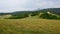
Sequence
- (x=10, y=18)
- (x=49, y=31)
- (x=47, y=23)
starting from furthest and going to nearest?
(x=10, y=18) → (x=47, y=23) → (x=49, y=31)

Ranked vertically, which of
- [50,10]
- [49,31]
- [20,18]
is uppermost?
[50,10]

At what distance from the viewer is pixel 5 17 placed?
1746 mm

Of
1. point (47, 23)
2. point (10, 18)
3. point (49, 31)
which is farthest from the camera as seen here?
point (10, 18)

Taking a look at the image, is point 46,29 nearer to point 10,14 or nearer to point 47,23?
point 47,23

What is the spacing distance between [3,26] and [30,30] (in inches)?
14.5

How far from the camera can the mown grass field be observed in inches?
59.0

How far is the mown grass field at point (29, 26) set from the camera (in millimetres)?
1498

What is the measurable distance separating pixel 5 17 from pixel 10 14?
0.10 meters

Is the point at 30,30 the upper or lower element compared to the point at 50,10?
lower

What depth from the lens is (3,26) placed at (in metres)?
1.58

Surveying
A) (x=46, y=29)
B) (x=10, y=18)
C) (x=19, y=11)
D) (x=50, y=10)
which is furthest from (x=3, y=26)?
(x=50, y=10)

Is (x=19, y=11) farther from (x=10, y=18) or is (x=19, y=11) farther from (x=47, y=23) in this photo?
(x=47, y=23)

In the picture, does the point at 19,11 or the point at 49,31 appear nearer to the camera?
the point at 49,31

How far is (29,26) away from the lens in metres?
1.58
